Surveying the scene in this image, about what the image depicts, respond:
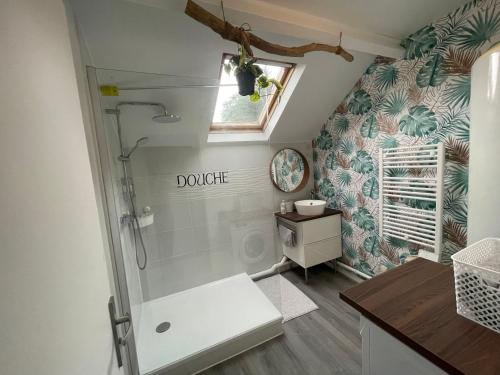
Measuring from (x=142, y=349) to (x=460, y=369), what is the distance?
2.00 meters

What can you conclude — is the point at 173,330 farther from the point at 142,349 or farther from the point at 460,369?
the point at 460,369

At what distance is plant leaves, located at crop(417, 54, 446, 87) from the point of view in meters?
1.64

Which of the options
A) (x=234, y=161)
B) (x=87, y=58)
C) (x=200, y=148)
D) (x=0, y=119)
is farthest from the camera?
(x=234, y=161)

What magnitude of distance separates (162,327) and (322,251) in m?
1.86

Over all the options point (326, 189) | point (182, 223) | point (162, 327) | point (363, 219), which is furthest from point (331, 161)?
point (162, 327)

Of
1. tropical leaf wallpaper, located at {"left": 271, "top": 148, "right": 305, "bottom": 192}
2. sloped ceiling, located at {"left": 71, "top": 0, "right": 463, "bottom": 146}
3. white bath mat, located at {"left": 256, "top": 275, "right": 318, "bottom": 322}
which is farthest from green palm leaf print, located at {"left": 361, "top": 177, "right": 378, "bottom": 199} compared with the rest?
white bath mat, located at {"left": 256, "top": 275, "right": 318, "bottom": 322}

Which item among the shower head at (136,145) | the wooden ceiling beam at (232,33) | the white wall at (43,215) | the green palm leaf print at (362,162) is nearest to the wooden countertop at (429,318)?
the white wall at (43,215)

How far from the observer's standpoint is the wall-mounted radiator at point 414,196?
5.54 feet

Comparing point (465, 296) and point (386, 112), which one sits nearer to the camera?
point (465, 296)

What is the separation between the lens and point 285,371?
157 cm

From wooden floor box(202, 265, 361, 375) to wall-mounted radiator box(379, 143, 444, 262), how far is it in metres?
0.91

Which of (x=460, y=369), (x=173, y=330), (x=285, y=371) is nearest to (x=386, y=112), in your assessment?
(x=460, y=369)

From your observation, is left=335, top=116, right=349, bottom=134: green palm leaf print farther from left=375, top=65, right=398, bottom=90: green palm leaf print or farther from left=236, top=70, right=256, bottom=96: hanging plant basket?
left=236, top=70, right=256, bottom=96: hanging plant basket

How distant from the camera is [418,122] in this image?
5.96 ft
